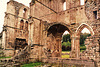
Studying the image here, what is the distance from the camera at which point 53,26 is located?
12.1m

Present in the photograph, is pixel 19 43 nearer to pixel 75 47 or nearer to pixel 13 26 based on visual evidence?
pixel 13 26

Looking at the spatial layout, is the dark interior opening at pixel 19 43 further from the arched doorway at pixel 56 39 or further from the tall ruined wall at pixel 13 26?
the arched doorway at pixel 56 39

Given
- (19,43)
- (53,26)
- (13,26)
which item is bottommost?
(19,43)

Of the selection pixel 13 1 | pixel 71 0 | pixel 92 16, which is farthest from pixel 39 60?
pixel 13 1

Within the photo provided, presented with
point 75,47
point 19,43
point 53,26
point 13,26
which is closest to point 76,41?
point 75,47

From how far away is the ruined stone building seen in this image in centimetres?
1009

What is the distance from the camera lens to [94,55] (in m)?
7.00

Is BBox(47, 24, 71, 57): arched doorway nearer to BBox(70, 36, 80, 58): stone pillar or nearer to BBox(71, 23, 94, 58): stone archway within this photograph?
BBox(71, 23, 94, 58): stone archway

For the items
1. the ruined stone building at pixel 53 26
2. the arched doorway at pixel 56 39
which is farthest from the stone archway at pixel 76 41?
the arched doorway at pixel 56 39

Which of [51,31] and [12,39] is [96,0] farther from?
[12,39]

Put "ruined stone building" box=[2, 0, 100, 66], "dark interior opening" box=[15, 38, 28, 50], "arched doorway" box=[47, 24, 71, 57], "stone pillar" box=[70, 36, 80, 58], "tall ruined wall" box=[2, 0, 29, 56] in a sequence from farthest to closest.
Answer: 1. "dark interior opening" box=[15, 38, 28, 50]
2. "tall ruined wall" box=[2, 0, 29, 56]
3. "arched doorway" box=[47, 24, 71, 57]
4. "stone pillar" box=[70, 36, 80, 58]
5. "ruined stone building" box=[2, 0, 100, 66]

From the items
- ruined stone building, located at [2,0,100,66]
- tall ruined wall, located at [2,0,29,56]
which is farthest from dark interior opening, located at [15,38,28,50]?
tall ruined wall, located at [2,0,29,56]

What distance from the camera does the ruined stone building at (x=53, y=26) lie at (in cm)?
1009

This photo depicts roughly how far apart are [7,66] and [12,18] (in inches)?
411
